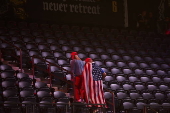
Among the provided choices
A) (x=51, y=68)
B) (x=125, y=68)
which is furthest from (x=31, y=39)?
(x=125, y=68)

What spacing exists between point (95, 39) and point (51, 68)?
4588 mm

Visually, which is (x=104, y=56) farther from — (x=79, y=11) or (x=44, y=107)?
(x=44, y=107)

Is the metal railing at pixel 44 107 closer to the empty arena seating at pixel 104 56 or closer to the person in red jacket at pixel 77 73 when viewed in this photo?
the empty arena seating at pixel 104 56

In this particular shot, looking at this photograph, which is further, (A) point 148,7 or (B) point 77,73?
(A) point 148,7

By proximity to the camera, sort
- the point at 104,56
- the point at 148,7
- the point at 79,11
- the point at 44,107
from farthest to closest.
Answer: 1. the point at 148,7
2. the point at 79,11
3. the point at 104,56
4. the point at 44,107

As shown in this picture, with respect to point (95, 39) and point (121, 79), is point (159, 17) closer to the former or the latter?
point (95, 39)

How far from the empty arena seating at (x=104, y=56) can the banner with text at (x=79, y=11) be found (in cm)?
61

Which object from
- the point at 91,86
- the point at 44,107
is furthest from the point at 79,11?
the point at 44,107

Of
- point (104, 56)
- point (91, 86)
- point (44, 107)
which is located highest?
point (104, 56)

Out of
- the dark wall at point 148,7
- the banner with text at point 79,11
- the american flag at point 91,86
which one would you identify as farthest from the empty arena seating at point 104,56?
the dark wall at point 148,7

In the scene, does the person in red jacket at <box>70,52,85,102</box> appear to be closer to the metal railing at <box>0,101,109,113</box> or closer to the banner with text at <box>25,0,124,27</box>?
the metal railing at <box>0,101,109,113</box>

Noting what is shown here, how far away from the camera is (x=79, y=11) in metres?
17.3

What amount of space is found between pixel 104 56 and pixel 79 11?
3.76 metres

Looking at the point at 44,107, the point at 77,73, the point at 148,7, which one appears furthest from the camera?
the point at 148,7
